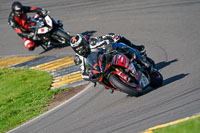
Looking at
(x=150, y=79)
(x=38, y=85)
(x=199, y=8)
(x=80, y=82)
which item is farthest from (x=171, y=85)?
(x=199, y=8)

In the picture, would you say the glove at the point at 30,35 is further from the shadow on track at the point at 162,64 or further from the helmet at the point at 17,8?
the shadow on track at the point at 162,64

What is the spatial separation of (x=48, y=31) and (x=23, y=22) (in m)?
1.29

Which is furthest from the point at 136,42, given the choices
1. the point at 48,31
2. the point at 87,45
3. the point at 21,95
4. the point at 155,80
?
the point at 87,45

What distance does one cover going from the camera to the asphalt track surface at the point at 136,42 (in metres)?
8.12

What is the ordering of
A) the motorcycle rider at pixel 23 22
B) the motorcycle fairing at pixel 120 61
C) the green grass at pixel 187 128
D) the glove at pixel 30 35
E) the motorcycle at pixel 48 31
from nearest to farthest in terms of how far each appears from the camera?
1. the green grass at pixel 187 128
2. the motorcycle fairing at pixel 120 61
3. the motorcycle at pixel 48 31
4. the motorcycle rider at pixel 23 22
5. the glove at pixel 30 35

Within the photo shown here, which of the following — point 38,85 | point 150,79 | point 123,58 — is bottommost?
point 38,85

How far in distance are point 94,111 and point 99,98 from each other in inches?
35.7

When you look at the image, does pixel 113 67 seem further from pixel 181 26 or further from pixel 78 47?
pixel 181 26

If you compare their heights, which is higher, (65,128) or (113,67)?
(113,67)

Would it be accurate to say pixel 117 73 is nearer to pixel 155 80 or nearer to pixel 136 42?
pixel 155 80

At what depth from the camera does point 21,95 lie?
12.4m

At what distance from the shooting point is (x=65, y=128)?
8.77 m

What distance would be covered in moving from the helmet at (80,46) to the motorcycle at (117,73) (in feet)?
1.11

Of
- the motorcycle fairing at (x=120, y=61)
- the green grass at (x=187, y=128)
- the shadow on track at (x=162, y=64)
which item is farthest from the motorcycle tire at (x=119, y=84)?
the shadow on track at (x=162, y=64)
